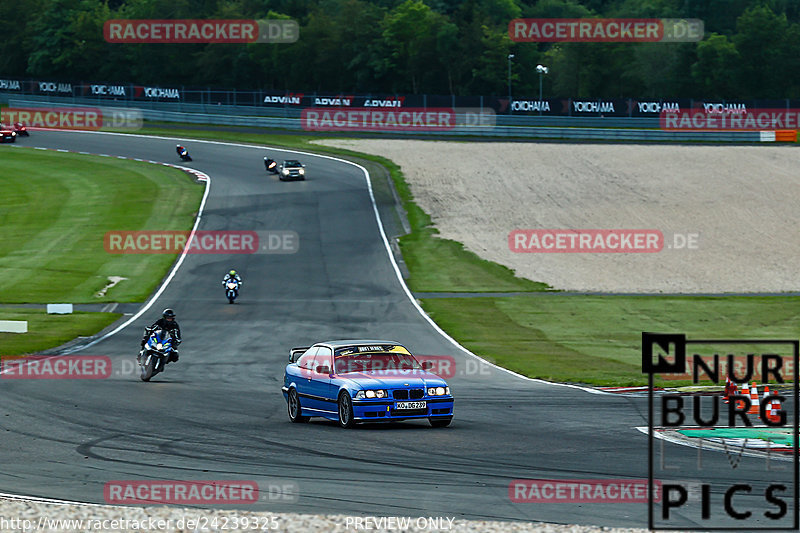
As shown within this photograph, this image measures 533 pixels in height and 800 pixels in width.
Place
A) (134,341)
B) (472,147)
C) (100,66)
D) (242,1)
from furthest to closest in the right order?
(242,1), (100,66), (472,147), (134,341)

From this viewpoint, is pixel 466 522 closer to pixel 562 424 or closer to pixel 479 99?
pixel 562 424

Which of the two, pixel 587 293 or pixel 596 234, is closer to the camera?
pixel 587 293

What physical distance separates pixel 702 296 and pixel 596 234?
11.9 meters

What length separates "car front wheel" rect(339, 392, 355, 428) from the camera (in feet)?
51.1

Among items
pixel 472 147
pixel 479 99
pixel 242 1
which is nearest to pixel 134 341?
pixel 472 147

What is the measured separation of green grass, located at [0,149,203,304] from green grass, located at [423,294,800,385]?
1347cm

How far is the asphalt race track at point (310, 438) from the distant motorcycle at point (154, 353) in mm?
292

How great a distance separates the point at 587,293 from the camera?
135 feet

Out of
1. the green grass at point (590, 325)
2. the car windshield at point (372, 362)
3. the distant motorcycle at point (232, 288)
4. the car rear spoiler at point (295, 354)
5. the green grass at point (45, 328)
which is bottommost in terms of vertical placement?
the green grass at point (590, 325)

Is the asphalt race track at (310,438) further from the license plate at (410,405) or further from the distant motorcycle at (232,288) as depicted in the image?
the distant motorcycle at (232,288)

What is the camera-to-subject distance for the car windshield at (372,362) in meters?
16.5

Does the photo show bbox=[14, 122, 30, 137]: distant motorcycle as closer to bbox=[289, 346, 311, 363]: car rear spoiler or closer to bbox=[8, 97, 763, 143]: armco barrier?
bbox=[8, 97, 763, 143]: armco barrier

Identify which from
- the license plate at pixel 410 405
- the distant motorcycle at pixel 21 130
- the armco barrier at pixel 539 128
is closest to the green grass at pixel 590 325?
the license plate at pixel 410 405

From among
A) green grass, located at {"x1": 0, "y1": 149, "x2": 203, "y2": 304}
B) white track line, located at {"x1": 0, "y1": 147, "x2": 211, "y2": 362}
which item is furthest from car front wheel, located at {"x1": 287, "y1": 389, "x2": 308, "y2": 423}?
green grass, located at {"x1": 0, "y1": 149, "x2": 203, "y2": 304}
